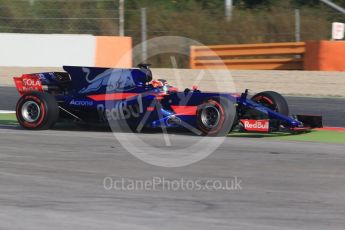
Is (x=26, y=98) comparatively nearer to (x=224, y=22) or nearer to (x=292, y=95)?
(x=292, y=95)

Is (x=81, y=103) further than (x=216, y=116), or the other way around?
(x=81, y=103)

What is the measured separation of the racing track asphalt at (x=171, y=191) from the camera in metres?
5.98

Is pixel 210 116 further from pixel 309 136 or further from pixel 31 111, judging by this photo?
pixel 31 111

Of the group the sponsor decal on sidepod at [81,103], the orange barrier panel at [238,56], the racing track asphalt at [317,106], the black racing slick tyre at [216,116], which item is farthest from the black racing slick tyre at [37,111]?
the orange barrier panel at [238,56]

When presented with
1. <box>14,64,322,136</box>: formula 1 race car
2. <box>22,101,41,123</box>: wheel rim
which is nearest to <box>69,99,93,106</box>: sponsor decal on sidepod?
<box>14,64,322,136</box>: formula 1 race car

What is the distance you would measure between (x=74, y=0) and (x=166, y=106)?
1119 cm

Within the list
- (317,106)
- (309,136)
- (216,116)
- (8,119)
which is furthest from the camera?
(317,106)

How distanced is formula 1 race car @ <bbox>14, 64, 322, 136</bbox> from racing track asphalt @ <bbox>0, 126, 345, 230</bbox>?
408 mm

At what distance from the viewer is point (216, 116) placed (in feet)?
34.1

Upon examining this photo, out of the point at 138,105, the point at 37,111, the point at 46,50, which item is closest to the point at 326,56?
the point at 46,50

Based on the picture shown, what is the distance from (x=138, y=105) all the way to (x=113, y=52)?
29.9 feet

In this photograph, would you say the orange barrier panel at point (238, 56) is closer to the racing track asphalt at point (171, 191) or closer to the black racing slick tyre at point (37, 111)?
the black racing slick tyre at point (37, 111)

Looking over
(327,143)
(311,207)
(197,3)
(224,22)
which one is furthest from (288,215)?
(197,3)

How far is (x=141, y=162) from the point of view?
8.66 meters
